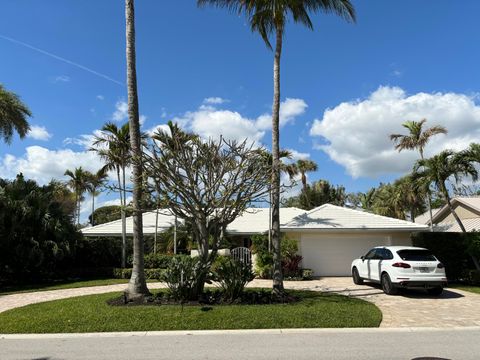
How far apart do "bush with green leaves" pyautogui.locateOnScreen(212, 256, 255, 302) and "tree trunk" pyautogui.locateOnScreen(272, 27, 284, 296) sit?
1.09m

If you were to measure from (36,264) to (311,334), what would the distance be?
50.6 feet

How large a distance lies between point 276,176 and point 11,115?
53.4 ft

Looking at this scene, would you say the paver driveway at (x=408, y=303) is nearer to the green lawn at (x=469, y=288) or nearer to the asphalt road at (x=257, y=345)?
the green lawn at (x=469, y=288)

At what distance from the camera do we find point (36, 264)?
64.1 feet

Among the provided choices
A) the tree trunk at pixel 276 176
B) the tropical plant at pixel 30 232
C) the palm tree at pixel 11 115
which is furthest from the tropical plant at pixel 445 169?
the palm tree at pixel 11 115

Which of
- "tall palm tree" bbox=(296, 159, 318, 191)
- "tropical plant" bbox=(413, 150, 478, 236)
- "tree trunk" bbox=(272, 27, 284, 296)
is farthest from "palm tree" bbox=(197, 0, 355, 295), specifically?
"tall palm tree" bbox=(296, 159, 318, 191)

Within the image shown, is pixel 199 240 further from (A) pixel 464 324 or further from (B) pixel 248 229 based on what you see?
(B) pixel 248 229

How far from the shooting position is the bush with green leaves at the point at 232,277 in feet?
38.7

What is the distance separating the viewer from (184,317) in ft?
31.8

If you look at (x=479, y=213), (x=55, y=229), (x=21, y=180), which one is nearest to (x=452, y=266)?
(x=479, y=213)

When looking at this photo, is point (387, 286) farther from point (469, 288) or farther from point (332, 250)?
point (332, 250)

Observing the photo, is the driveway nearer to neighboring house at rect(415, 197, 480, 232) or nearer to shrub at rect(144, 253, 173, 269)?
shrub at rect(144, 253, 173, 269)

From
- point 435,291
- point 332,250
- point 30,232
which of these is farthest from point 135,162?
point 332,250

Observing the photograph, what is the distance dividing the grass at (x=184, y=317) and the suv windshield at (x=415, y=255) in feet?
10.7
